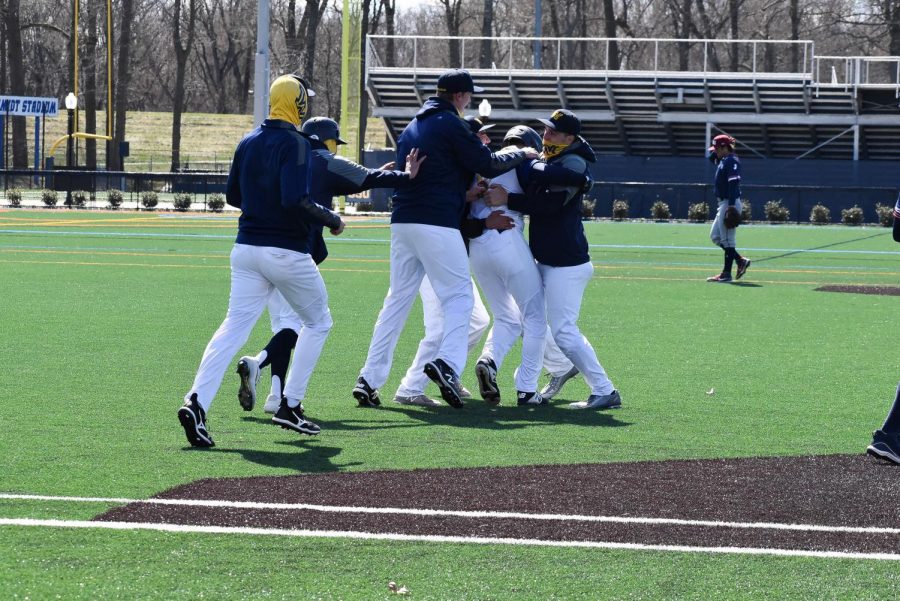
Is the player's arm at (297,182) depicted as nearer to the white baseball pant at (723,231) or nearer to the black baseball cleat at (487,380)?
the black baseball cleat at (487,380)

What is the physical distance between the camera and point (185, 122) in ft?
306

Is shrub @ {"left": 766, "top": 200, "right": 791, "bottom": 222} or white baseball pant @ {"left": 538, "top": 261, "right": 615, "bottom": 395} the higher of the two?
shrub @ {"left": 766, "top": 200, "right": 791, "bottom": 222}

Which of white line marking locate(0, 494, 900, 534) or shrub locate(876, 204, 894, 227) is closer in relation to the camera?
white line marking locate(0, 494, 900, 534)

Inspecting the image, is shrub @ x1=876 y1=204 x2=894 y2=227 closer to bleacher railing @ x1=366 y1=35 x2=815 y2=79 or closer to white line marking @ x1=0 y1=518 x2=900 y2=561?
bleacher railing @ x1=366 y1=35 x2=815 y2=79

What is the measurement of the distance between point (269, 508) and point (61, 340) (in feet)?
21.7

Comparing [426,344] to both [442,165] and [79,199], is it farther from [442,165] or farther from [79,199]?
[79,199]

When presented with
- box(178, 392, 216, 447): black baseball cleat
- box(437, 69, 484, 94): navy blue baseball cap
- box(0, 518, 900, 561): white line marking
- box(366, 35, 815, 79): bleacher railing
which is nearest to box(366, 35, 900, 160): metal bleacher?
box(366, 35, 815, 79): bleacher railing

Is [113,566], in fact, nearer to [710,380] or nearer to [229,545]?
[229,545]

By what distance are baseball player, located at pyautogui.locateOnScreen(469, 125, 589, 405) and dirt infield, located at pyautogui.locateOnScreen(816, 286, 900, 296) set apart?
33.8 ft

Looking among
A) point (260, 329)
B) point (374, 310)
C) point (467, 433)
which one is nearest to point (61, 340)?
point (260, 329)

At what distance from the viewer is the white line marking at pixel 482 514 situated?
19.4 feet

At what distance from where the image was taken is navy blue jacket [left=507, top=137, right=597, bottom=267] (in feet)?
29.9

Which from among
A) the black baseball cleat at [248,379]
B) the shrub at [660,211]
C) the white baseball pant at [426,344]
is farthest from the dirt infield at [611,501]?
the shrub at [660,211]

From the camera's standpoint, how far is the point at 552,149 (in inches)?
366
